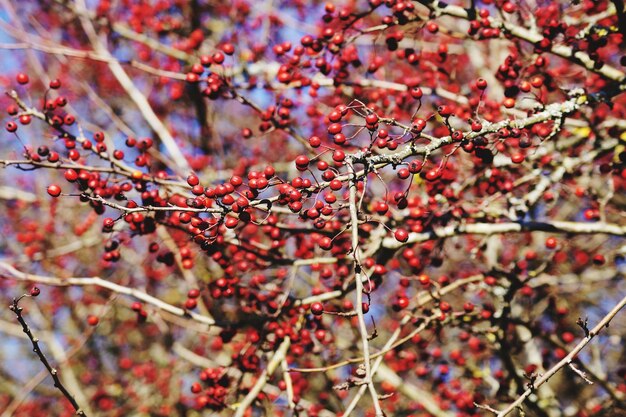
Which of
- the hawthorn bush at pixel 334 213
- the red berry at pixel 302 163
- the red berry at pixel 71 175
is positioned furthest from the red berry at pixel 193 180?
the red berry at pixel 71 175

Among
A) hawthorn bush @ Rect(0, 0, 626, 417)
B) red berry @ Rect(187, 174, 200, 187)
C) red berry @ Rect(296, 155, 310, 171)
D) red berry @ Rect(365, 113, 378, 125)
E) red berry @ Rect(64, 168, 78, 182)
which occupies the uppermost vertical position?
red berry @ Rect(365, 113, 378, 125)

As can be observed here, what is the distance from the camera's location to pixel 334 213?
7.75 feet

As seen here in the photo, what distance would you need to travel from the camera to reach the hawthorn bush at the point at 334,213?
2.62m

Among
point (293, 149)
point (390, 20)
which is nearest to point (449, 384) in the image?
point (390, 20)

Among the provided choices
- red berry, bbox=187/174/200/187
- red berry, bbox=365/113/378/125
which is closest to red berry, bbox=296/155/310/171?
red berry, bbox=365/113/378/125

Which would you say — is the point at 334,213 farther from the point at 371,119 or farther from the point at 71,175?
the point at 71,175

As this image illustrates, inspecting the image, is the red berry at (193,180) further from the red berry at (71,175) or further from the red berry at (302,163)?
the red berry at (71,175)

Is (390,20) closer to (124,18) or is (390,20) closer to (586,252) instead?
(586,252)

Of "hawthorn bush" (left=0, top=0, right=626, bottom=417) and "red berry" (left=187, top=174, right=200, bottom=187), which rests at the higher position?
"red berry" (left=187, top=174, right=200, bottom=187)

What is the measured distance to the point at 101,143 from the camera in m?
2.96

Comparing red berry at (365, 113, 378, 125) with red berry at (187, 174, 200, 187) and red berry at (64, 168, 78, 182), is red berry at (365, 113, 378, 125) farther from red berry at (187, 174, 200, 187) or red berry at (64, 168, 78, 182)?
red berry at (64, 168, 78, 182)

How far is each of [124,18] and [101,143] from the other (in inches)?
253

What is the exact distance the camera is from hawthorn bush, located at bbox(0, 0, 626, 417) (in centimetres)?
262

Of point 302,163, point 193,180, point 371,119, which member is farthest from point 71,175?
point 371,119
